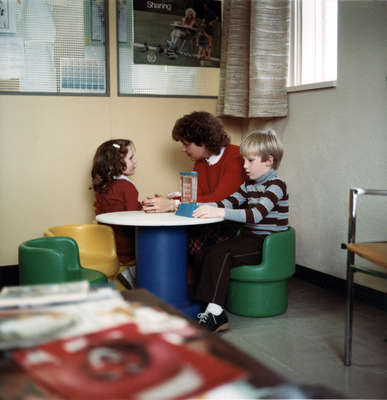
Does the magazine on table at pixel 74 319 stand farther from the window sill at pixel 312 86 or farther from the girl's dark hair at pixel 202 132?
the window sill at pixel 312 86

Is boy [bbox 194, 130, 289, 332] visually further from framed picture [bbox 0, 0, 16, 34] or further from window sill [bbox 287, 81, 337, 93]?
framed picture [bbox 0, 0, 16, 34]

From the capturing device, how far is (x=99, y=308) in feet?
2.30

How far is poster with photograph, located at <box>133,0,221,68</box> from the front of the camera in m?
3.30

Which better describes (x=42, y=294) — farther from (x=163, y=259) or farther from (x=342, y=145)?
(x=342, y=145)

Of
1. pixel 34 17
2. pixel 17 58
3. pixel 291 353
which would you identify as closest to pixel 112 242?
pixel 291 353

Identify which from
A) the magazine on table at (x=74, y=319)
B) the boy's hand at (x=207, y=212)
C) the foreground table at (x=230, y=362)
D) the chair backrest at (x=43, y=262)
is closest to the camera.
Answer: the foreground table at (x=230, y=362)

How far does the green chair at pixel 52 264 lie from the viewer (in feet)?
6.73

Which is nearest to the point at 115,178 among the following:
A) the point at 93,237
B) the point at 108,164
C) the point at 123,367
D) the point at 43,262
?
the point at 108,164

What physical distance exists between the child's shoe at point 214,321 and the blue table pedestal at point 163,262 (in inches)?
4.3

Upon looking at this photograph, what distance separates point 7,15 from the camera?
2980mm

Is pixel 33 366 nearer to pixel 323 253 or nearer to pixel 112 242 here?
pixel 112 242

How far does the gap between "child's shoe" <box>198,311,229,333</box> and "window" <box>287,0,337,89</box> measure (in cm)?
151

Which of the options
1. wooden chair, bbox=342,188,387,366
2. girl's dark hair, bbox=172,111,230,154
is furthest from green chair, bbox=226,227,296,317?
girl's dark hair, bbox=172,111,230,154

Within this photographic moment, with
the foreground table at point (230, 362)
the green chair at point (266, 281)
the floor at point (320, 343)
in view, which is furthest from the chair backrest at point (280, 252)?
the foreground table at point (230, 362)
